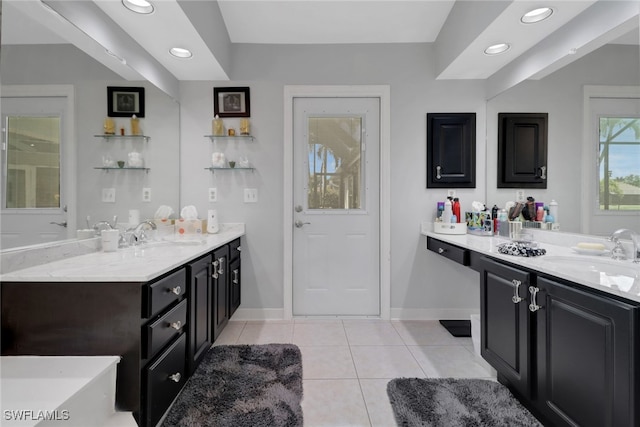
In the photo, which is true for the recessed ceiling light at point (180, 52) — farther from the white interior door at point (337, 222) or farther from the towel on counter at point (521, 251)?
the towel on counter at point (521, 251)

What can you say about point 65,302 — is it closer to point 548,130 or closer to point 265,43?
point 265,43

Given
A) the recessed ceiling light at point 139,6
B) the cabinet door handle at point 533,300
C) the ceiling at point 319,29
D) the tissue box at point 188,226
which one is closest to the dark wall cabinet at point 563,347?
the cabinet door handle at point 533,300

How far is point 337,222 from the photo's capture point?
2.93 meters

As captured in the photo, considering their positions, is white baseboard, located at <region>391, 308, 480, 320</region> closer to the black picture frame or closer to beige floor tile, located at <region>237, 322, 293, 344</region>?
beige floor tile, located at <region>237, 322, 293, 344</region>

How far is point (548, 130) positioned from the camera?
2113mm

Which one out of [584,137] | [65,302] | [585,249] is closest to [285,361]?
[65,302]

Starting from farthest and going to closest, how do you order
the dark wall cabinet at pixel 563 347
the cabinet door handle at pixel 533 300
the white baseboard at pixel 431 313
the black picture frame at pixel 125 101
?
the white baseboard at pixel 431 313 < the black picture frame at pixel 125 101 < the cabinet door handle at pixel 533 300 < the dark wall cabinet at pixel 563 347

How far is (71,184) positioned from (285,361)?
168 centimetres

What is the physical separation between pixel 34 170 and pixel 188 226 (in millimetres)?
1303

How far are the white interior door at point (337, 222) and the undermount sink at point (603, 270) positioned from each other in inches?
61.2

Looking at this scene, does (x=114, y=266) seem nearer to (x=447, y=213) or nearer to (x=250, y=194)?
(x=250, y=194)

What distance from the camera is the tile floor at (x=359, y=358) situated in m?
1.65

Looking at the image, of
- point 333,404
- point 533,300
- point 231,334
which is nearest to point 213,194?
point 231,334

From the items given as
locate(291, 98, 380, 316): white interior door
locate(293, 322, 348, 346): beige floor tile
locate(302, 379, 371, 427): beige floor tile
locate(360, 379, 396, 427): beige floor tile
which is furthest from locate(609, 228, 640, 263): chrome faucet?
locate(293, 322, 348, 346): beige floor tile
